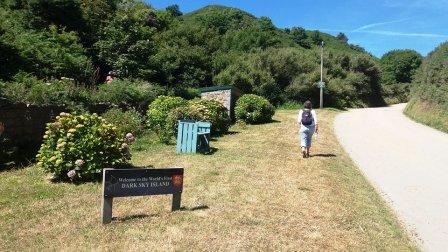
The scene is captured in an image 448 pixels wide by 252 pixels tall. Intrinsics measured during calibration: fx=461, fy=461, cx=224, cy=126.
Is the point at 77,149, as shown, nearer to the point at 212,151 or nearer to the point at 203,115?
the point at 212,151

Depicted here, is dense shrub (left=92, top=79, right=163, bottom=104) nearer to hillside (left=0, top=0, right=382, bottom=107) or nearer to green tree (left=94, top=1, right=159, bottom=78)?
hillside (left=0, top=0, right=382, bottom=107)

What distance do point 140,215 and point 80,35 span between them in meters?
23.4

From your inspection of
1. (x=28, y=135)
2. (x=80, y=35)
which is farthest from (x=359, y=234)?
(x=80, y=35)

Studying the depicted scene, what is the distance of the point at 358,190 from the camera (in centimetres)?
920

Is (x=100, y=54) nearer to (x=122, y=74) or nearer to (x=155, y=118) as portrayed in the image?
(x=122, y=74)

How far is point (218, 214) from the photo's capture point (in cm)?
710

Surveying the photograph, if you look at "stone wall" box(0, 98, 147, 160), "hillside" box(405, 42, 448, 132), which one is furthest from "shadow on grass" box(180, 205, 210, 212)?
"hillside" box(405, 42, 448, 132)

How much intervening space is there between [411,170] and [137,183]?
7.86m

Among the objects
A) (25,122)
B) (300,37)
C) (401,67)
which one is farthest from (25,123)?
(401,67)

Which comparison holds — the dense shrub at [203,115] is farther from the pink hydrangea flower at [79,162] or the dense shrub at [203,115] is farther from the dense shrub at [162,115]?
the pink hydrangea flower at [79,162]

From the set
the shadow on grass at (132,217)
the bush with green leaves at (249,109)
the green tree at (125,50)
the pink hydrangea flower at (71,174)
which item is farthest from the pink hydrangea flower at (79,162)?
the green tree at (125,50)

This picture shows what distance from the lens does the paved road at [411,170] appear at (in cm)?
745

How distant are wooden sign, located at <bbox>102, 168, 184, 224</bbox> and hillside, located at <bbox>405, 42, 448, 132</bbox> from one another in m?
17.1

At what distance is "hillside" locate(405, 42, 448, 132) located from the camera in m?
23.2
